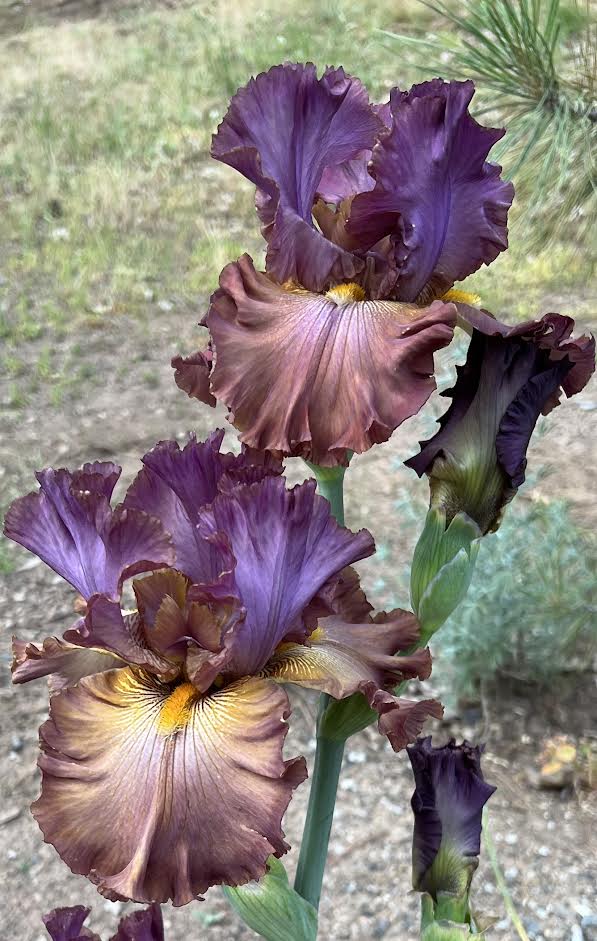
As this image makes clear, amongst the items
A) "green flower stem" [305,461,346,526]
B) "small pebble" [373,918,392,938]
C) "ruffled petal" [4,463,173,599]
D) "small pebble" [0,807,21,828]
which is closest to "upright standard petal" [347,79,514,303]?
"green flower stem" [305,461,346,526]

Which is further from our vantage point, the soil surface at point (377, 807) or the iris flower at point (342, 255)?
the soil surface at point (377, 807)

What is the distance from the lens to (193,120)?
15.3ft

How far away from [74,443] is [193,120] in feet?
7.66

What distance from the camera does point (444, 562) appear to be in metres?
0.79

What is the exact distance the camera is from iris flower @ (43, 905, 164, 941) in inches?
31.4

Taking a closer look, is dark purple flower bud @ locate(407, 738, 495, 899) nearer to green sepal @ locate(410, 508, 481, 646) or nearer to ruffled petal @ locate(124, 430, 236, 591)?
green sepal @ locate(410, 508, 481, 646)

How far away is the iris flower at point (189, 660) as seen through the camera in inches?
23.1

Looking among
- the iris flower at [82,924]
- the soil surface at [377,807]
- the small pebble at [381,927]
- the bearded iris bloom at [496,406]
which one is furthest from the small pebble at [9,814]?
the bearded iris bloom at [496,406]

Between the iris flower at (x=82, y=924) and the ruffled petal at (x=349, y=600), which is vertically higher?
the ruffled petal at (x=349, y=600)

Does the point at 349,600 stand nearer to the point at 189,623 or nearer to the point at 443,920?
the point at 189,623

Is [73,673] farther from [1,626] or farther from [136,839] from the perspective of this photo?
[1,626]

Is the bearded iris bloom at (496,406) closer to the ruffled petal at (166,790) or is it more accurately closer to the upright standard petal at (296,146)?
the upright standard petal at (296,146)

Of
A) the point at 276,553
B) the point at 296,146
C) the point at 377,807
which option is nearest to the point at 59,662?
the point at 276,553

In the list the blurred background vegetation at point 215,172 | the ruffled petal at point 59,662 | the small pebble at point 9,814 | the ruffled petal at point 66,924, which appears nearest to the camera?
the ruffled petal at point 59,662
